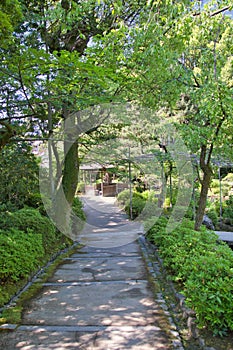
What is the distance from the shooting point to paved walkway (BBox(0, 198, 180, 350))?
2354 mm

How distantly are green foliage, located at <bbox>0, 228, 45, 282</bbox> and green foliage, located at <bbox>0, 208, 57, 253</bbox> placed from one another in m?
0.19

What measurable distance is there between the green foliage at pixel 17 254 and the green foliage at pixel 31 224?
0.19 meters

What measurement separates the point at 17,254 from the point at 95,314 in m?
1.41

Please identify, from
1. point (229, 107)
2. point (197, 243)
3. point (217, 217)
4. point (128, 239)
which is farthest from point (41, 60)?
point (217, 217)

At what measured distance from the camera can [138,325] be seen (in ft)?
8.59

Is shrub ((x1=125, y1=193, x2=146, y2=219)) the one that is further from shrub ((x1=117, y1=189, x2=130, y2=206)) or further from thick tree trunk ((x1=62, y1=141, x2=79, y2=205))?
thick tree trunk ((x1=62, y1=141, x2=79, y2=205))

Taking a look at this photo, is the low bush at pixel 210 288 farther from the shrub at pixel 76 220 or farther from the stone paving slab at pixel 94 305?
the shrub at pixel 76 220

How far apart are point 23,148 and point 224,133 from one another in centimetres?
373

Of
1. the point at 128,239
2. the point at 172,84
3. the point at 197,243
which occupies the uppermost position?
the point at 172,84

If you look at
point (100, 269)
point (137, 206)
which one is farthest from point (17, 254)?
point (137, 206)

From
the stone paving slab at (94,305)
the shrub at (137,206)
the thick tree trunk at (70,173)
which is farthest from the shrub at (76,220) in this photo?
the stone paving slab at (94,305)

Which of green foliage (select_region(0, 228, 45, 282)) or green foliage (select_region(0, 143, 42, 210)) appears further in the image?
green foliage (select_region(0, 143, 42, 210))

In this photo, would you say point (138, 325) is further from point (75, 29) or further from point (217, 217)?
point (217, 217)

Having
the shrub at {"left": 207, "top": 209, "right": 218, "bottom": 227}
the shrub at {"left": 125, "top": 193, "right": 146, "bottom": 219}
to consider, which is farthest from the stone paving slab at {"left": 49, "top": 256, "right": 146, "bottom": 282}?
the shrub at {"left": 207, "top": 209, "right": 218, "bottom": 227}
